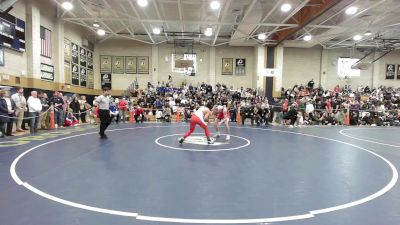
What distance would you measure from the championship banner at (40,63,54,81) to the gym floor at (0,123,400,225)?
11458mm

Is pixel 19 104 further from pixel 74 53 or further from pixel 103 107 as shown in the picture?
pixel 74 53

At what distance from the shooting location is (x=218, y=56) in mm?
28500

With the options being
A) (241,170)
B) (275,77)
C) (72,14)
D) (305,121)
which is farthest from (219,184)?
(275,77)

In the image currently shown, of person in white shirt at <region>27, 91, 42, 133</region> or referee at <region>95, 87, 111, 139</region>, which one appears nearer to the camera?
referee at <region>95, 87, 111, 139</region>

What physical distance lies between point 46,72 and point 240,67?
18.0m

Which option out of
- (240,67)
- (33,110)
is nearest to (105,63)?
(240,67)

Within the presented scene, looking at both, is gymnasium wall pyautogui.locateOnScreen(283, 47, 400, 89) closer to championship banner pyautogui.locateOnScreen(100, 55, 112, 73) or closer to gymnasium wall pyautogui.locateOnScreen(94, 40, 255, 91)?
gymnasium wall pyautogui.locateOnScreen(94, 40, 255, 91)

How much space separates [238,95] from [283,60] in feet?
27.3

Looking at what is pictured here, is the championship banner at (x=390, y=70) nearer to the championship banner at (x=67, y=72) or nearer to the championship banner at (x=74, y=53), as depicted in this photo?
the championship banner at (x=74, y=53)

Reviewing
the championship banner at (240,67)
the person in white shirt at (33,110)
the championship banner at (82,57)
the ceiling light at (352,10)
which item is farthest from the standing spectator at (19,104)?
the championship banner at (240,67)

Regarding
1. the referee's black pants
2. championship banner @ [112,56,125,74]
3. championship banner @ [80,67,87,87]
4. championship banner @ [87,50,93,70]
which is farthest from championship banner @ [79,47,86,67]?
the referee's black pants

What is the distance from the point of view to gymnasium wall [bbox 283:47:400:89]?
29.0 metres

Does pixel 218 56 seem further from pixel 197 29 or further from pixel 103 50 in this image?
pixel 103 50

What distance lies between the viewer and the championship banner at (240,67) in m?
28.6
